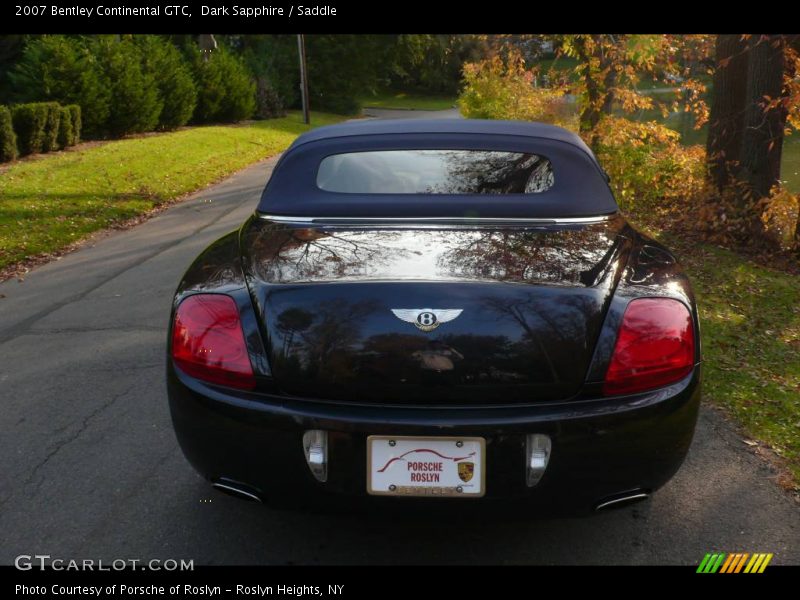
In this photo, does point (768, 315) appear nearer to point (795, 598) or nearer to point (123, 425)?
point (795, 598)

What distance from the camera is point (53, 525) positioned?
11.0 ft

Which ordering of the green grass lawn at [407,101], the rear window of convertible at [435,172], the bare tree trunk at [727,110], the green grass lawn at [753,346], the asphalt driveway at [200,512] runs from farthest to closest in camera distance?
the green grass lawn at [407,101]
the bare tree trunk at [727,110]
the green grass lawn at [753,346]
the rear window of convertible at [435,172]
the asphalt driveway at [200,512]

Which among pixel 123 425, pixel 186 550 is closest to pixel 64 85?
pixel 123 425

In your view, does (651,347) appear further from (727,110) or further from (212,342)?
(727,110)

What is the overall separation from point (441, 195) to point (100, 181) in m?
12.6

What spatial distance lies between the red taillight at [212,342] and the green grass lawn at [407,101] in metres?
54.2

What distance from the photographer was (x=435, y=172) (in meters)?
3.93

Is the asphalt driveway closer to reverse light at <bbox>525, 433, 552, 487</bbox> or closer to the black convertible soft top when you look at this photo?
reverse light at <bbox>525, 433, 552, 487</bbox>

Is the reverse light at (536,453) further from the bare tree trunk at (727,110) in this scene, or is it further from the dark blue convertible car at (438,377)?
the bare tree trunk at (727,110)

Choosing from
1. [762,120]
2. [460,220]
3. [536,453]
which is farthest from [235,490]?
[762,120]

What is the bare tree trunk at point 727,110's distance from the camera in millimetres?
10672

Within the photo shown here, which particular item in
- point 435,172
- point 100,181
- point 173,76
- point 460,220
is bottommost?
point 100,181

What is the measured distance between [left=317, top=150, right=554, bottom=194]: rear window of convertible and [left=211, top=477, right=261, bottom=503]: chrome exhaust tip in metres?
1.53

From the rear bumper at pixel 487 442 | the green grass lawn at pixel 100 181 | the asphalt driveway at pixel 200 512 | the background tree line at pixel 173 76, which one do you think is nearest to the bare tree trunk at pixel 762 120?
the asphalt driveway at pixel 200 512
